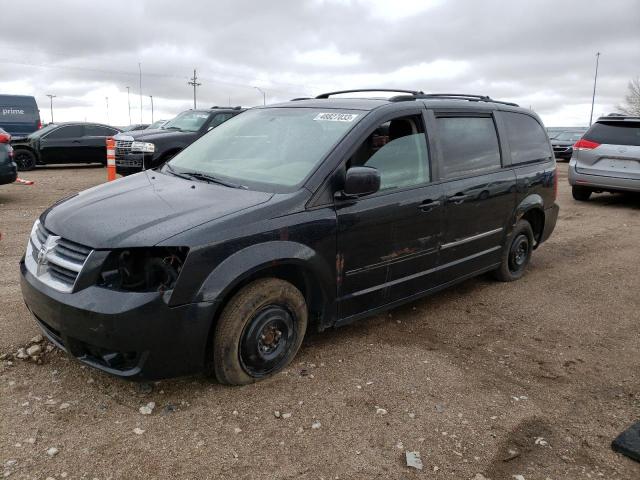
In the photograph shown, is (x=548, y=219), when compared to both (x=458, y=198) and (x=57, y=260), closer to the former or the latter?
(x=458, y=198)

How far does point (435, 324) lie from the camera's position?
4.41 meters

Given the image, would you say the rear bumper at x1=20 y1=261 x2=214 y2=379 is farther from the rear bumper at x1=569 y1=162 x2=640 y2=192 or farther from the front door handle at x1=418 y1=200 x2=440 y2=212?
the rear bumper at x1=569 y1=162 x2=640 y2=192

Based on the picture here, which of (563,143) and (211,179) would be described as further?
(563,143)

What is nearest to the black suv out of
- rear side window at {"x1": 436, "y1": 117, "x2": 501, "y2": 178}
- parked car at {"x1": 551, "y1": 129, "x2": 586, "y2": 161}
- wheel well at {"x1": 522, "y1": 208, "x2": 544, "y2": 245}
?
wheel well at {"x1": 522, "y1": 208, "x2": 544, "y2": 245}

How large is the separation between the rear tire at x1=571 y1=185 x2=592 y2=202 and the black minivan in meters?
7.29

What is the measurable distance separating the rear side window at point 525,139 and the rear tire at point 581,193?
614cm

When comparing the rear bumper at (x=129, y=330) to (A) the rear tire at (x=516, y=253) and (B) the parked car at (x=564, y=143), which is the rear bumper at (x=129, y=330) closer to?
(A) the rear tire at (x=516, y=253)

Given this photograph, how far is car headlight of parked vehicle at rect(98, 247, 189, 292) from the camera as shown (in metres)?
2.81

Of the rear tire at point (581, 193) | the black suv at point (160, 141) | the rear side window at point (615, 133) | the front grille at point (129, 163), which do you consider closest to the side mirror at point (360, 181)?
the black suv at point (160, 141)

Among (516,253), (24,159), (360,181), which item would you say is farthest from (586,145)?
(24,159)

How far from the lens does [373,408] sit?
310 cm

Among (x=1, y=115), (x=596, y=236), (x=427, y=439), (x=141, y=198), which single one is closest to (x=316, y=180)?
(x=141, y=198)

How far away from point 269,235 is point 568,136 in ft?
81.5

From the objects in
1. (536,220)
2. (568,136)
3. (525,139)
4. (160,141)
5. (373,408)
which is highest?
(525,139)
